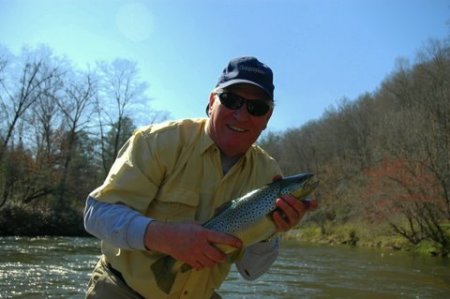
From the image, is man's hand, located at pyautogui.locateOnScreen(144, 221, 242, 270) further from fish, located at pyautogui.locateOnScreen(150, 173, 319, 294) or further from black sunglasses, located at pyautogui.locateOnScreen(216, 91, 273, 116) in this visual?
black sunglasses, located at pyautogui.locateOnScreen(216, 91, 273, 116)

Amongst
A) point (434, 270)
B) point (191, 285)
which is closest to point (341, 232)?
point (434, 270)

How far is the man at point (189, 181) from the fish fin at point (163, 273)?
0.10ft

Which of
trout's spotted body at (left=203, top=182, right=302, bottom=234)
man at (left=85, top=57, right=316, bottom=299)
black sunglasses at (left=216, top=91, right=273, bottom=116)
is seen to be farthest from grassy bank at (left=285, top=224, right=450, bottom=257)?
trout's spotted body at (left=203, top=182, right=302, bottom=234)

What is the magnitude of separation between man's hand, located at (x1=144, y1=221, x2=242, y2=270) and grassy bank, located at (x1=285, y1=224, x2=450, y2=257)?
1063 inches

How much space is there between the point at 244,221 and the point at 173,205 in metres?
0.52

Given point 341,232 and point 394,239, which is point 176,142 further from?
point 341,232

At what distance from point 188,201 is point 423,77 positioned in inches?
2050

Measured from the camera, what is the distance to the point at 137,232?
2434mm

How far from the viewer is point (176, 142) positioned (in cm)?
295

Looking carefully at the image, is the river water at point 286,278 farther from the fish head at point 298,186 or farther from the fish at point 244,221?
the fish head at point 298,186

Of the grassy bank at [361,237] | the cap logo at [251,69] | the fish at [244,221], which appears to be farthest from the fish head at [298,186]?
the grassy bank at [361,237]

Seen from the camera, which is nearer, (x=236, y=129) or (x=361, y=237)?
(x=236, y=129)

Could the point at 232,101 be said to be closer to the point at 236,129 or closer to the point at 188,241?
the point at 236,129

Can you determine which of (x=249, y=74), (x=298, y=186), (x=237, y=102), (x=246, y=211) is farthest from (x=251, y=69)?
(x=246, y=211)
